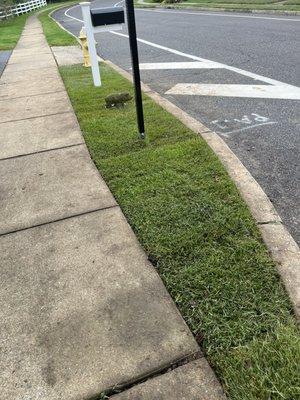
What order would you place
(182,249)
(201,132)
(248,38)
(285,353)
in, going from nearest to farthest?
(285,353), (182,249), (201,132), (248,38)

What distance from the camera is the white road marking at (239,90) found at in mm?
5692

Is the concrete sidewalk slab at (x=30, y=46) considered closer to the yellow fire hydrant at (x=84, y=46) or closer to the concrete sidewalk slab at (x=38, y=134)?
the yellow fire hydrant at (x=84, y=46)

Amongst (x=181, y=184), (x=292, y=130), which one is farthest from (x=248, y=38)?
(x=181, y=184)

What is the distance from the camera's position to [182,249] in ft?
8.64

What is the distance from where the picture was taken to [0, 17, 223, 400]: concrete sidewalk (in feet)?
6.16

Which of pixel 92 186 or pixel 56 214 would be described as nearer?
pixel 56 214

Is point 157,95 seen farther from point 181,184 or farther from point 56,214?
point 56,214

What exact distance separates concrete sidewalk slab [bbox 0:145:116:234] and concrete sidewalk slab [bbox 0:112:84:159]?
8.8 inches

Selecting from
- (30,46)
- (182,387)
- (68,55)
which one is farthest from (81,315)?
(30,46)

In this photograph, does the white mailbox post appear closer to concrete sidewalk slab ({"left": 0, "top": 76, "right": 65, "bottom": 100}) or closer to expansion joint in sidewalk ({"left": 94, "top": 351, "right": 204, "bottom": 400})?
concrete sidewalk slab ({"left": 0, "top": 76, "right": 65, "bottom": 100})

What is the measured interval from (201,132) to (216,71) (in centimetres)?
336

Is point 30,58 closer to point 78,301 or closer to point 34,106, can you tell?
point 34,106

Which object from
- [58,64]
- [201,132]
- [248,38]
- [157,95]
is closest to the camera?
[201,132]

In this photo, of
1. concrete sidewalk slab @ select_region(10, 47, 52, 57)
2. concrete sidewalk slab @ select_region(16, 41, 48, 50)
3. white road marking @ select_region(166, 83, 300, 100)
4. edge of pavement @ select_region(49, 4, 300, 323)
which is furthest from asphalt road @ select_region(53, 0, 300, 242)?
concrete sidewalk slab @ select_region(16, 41, 48, 50)
